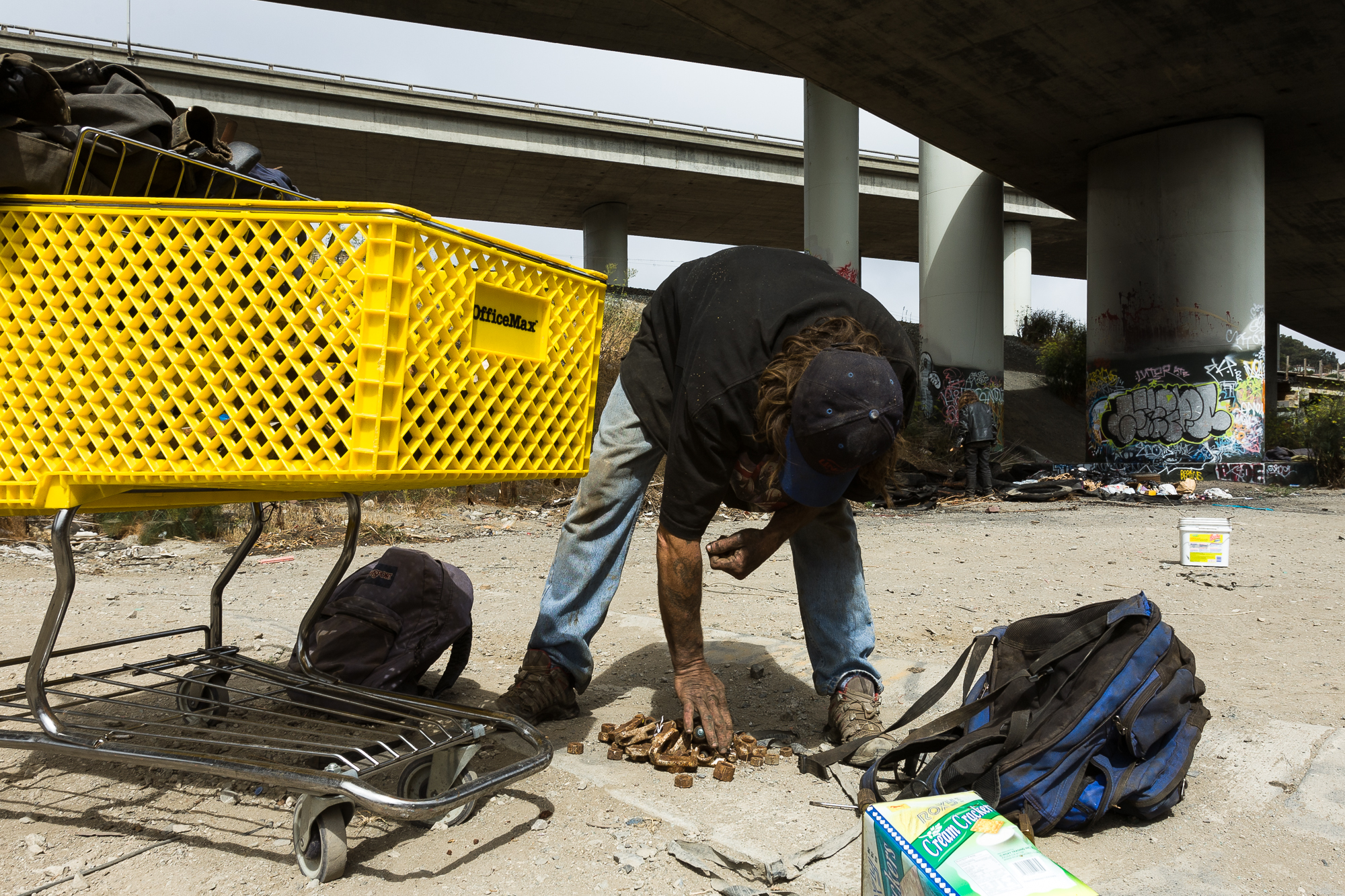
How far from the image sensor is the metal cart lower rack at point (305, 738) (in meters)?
1.83

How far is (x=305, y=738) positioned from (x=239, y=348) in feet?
3.65

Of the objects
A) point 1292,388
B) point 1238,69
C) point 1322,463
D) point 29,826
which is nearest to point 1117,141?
point 1238,69

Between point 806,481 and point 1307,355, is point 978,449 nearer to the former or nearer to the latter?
point 806,481

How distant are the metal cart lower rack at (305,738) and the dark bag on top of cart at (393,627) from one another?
164 mm

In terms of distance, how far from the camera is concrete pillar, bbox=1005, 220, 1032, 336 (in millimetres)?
35156

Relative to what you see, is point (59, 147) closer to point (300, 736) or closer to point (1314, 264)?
point (300, 736)

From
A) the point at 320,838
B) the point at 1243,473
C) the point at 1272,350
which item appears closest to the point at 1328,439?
the point at 1243,473

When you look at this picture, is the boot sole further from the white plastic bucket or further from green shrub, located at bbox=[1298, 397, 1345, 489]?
green shrub, located at bbox=[1298, 397, 1345, 489]

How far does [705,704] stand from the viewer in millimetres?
2514

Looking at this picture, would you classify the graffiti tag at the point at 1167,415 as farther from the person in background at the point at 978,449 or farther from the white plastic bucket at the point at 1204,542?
the white plastic bucket at the point at 1204,542

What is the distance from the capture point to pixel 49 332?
2092 mm

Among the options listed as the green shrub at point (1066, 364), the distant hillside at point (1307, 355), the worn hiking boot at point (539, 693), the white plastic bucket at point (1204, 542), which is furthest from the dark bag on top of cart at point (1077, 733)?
the distant hillside at point (1307, 355)

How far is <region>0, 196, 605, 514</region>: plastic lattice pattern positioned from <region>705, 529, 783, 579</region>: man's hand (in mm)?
627

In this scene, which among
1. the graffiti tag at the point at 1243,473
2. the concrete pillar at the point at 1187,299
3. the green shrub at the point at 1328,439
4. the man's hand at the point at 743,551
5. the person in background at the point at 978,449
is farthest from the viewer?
the green shrub at the point at 1328,439
